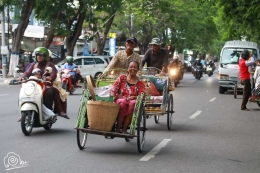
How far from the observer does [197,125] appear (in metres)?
13.4

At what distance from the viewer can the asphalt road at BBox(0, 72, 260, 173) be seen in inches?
314

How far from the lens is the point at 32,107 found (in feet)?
35.2

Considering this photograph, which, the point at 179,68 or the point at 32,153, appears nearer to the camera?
the point at 32,153

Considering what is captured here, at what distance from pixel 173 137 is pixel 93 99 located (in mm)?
2556

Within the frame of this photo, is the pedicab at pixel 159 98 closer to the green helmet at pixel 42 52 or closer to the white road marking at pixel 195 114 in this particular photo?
the green helmet at pixel 42 52

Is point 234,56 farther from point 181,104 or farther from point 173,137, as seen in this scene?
point 173,137

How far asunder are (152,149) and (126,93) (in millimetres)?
1023

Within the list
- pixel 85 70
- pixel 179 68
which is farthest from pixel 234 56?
pixel 85 70

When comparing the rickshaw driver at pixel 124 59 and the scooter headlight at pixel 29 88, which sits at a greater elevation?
the rickshaw driver at pixel 124 59

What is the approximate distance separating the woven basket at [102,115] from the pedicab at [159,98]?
232 cm

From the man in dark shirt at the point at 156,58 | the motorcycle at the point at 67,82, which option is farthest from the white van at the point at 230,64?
the man in dark shirt at the point at 156,58

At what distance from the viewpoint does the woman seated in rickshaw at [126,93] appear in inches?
355

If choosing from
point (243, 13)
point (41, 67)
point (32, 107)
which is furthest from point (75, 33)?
point (32, 107)

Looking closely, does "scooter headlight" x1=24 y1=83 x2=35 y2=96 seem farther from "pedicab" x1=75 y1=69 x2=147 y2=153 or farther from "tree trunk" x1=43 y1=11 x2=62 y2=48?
"tree trunk" x1=43 y1=11 x2=62 y2=48
